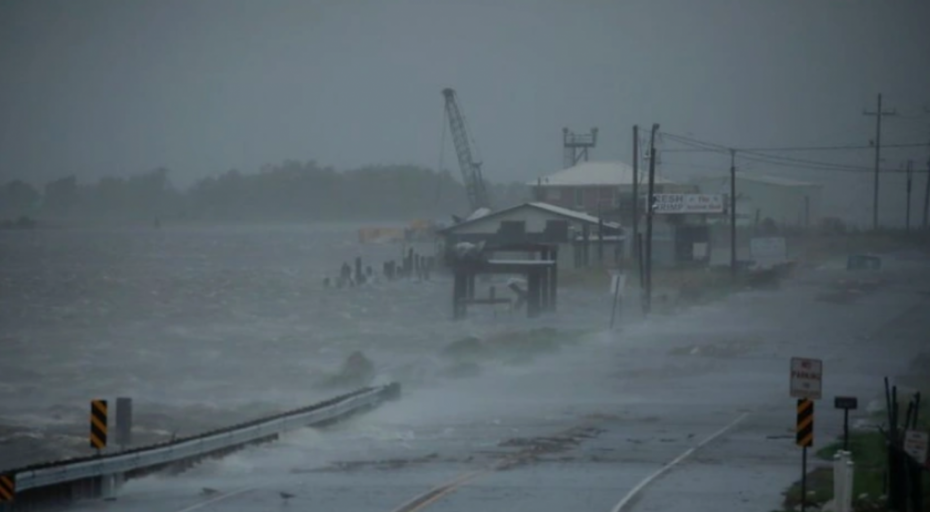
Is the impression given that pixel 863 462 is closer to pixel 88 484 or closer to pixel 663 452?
pixel 663 452

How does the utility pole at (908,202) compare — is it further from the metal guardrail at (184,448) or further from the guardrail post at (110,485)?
the guardrail post at (110,485)

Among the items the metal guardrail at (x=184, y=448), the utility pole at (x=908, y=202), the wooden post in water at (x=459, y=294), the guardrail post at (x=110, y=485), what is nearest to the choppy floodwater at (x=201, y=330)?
the wooden post in water at (x=459, y=294)

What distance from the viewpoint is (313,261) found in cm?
14200

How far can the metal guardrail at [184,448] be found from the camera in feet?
58.4

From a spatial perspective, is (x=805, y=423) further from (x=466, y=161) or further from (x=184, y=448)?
(x=466, y=161)

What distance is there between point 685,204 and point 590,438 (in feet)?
184

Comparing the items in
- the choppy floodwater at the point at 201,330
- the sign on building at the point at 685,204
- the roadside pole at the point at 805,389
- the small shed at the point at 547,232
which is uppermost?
the sign on building at the point at 685,204

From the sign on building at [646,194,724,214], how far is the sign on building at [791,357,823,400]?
61411 mm

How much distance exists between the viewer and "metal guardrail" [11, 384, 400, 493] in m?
17.8

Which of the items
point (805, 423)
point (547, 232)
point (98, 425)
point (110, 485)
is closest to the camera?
point (805, 423)

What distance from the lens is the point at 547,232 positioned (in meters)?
78.1

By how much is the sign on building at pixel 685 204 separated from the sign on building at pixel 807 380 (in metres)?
A: 61.4

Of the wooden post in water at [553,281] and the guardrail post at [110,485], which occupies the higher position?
the wooden post in water at [553,281]

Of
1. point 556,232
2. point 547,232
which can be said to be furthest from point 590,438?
point 556,232
